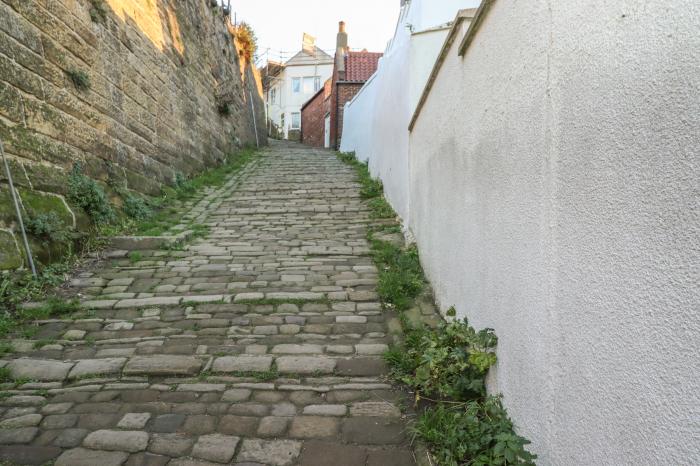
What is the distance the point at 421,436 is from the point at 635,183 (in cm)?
189

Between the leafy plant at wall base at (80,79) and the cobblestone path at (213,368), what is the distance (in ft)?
7.59

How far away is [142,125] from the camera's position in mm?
8203

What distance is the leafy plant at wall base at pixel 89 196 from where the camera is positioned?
227 inches

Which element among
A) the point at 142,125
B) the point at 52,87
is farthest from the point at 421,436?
the point at 142,125

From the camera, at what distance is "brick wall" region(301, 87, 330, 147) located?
88.1ft

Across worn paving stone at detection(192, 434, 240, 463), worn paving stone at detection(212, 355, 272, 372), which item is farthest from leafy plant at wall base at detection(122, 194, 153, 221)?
worn paving stone at detection(192, 434, 240, 463)

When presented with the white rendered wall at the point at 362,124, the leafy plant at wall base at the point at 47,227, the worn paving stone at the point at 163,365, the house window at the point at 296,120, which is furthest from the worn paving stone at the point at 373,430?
the house window at the point at 296,120

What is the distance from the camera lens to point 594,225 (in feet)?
5.32

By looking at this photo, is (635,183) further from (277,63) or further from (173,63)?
(277,63)

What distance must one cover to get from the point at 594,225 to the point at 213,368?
2.89 metres

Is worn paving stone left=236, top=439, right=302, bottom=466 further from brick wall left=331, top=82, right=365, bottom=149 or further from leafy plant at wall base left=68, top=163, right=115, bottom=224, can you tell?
brick wall left=331, top=82, right=365, bottom=149

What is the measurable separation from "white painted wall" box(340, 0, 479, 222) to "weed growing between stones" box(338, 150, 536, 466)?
10.6 ft

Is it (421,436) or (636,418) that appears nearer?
(636,418)

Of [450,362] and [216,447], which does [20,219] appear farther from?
[450,362]
